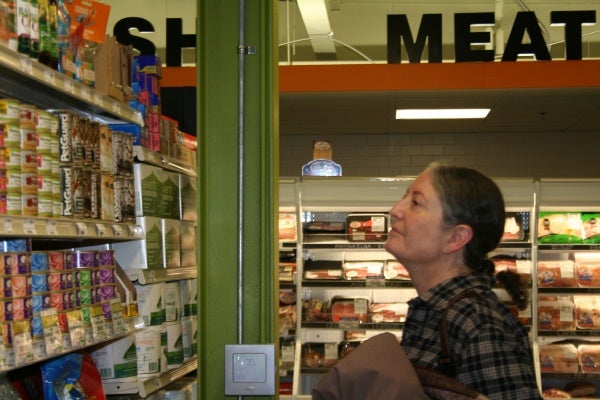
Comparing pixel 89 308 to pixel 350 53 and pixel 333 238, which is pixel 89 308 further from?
pixel 350 53

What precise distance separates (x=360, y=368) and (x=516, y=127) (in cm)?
1066

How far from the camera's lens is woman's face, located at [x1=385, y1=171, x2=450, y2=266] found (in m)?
2.21

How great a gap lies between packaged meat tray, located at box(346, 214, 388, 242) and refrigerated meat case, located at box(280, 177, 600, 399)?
53 millimetres

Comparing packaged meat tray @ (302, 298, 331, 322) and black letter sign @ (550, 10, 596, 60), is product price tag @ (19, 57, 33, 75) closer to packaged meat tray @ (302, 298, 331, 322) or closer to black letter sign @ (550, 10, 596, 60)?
packaged meat tray @ (302, 298, 331, 322)

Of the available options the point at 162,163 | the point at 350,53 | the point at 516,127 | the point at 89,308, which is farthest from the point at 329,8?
the point at 89,308

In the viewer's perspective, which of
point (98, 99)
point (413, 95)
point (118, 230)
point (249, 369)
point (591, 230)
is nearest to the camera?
point (249, 369)

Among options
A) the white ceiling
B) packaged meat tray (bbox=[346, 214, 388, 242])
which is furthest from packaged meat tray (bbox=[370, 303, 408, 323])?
the white ceiling

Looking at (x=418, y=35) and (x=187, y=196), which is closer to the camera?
(x=187, y=196)

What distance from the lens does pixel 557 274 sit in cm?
707

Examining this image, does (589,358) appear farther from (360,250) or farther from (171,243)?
(171,243)

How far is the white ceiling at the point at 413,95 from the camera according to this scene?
367 inches

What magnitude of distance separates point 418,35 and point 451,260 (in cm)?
691

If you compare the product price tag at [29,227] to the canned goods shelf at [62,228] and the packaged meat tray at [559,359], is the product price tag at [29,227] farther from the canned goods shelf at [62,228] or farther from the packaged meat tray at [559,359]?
the packaged meat tray at [559,359]

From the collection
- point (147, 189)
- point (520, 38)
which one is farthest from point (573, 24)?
point (147, 189)
